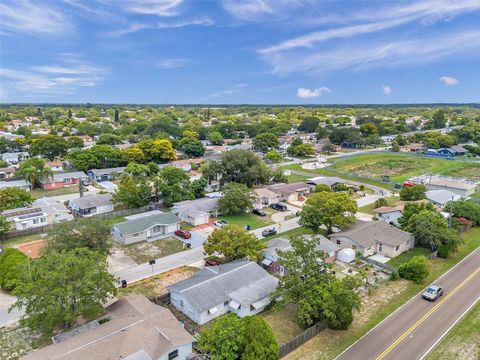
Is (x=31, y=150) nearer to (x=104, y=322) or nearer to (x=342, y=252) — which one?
(x=104, y=322)

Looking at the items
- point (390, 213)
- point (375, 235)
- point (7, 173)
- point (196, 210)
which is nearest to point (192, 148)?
point (7, 173)

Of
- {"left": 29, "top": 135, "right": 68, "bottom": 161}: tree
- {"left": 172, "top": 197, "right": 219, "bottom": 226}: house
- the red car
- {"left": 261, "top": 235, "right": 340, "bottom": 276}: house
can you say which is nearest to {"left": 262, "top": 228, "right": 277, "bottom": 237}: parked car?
{"left": 261, "top": 235, "right": 340, "bottom": 276}: house

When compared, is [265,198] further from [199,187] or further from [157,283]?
[157,283]

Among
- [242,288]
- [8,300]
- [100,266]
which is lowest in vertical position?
[8,300]

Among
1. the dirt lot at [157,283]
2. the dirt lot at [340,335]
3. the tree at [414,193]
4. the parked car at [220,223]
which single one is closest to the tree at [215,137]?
the parked car at [220,223]

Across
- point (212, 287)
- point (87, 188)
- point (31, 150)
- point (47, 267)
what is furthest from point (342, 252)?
point (31, 150)

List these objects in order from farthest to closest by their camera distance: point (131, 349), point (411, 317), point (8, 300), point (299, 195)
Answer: point (299, 195), point (8, 300), point (411, 317), point (131, 349)

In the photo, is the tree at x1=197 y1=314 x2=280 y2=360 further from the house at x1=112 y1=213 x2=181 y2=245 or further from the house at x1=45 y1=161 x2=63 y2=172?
the house at x1=45 y1=161 x2=63 y2=172

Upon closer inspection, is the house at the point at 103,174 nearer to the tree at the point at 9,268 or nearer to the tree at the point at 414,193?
the tree at the point at 9,268
